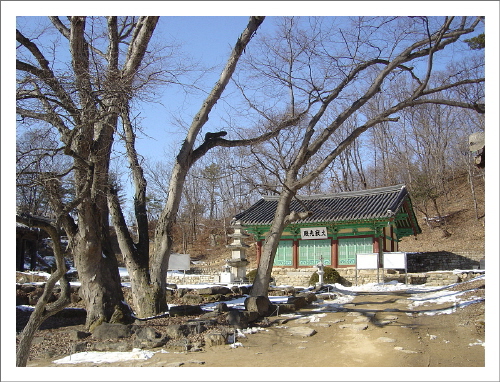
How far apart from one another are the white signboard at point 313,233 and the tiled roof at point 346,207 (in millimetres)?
500

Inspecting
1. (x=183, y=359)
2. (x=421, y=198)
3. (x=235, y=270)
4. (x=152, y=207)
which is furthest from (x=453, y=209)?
(x=183, y=359)

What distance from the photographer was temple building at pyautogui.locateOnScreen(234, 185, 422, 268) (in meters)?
20.9

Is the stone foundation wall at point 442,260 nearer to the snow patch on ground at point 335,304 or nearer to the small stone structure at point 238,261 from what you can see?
the snow patch on ground at point 335,304

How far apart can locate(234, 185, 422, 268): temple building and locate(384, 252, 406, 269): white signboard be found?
12.2 feet

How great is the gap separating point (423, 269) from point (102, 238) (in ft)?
67.3

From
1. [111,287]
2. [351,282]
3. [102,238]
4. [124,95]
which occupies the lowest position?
[351,282]

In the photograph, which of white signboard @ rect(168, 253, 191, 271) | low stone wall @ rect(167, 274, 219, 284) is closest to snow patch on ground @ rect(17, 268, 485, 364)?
white signboard @ rect(168, 253, 191, 271)

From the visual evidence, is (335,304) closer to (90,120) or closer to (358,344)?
(358,344)

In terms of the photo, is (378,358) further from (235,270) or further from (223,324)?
(235,270)

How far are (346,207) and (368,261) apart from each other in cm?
595

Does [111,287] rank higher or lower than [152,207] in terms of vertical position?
lower

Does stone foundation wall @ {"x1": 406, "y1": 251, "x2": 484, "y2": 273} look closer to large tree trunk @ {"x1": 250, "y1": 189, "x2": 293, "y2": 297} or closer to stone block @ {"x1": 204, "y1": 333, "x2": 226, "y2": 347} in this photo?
large tree trunk @ {"x1": 250, "y1": 189, "x2": 293, "y2": 297}

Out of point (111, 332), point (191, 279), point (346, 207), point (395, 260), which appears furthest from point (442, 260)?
point (111, 332)

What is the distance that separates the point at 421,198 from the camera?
31234mm
